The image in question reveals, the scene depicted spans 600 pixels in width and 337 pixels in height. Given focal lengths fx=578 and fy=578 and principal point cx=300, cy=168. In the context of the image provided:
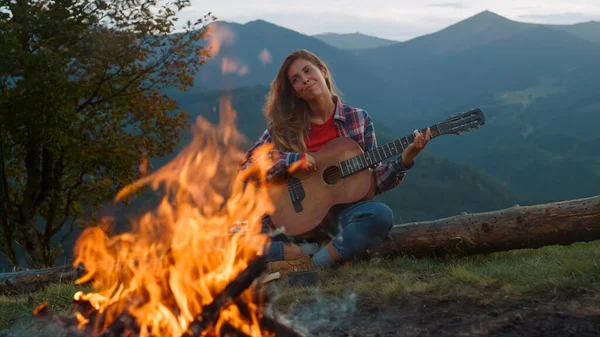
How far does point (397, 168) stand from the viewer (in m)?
4.84

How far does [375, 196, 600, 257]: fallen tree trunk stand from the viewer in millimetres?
4637

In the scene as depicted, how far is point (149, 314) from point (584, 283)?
2429mm

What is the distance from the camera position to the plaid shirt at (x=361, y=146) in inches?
192

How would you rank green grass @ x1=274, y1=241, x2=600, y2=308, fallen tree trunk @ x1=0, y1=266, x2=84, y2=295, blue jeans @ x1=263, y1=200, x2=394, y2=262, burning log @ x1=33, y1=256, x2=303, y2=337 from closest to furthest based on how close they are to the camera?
burning log @ x1=33, y1=256, x2=303, y2=337 → green grass @ x1=274, y1=241, x2=600, y2=308 → blue jeans @ x1=263, y1=200, x2=394, y2=262 → fallen tree trunk @ x1=0, y1=266, x2=84, y2=295

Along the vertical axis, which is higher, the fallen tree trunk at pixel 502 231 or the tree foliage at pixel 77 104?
the tree foliage at pixel 77 104

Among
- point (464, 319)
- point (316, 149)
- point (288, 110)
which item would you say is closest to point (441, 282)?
point (464, 319)

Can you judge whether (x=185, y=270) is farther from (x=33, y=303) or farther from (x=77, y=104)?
(x=77, y=104)

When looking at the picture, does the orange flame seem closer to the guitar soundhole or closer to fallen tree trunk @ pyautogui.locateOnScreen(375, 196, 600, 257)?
the guitar soundhole

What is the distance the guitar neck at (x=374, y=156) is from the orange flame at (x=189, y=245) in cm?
69

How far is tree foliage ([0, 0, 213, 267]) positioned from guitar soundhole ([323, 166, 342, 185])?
6.29 m

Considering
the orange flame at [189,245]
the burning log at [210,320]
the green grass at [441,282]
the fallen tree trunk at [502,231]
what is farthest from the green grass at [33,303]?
the fallen tree trunk at [502,231]

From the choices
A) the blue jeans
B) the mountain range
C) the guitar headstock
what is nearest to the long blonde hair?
the blue jeans

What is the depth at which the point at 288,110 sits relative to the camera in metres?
5.20

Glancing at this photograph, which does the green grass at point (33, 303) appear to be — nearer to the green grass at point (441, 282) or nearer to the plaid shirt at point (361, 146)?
the green grass at point (441, 282)
